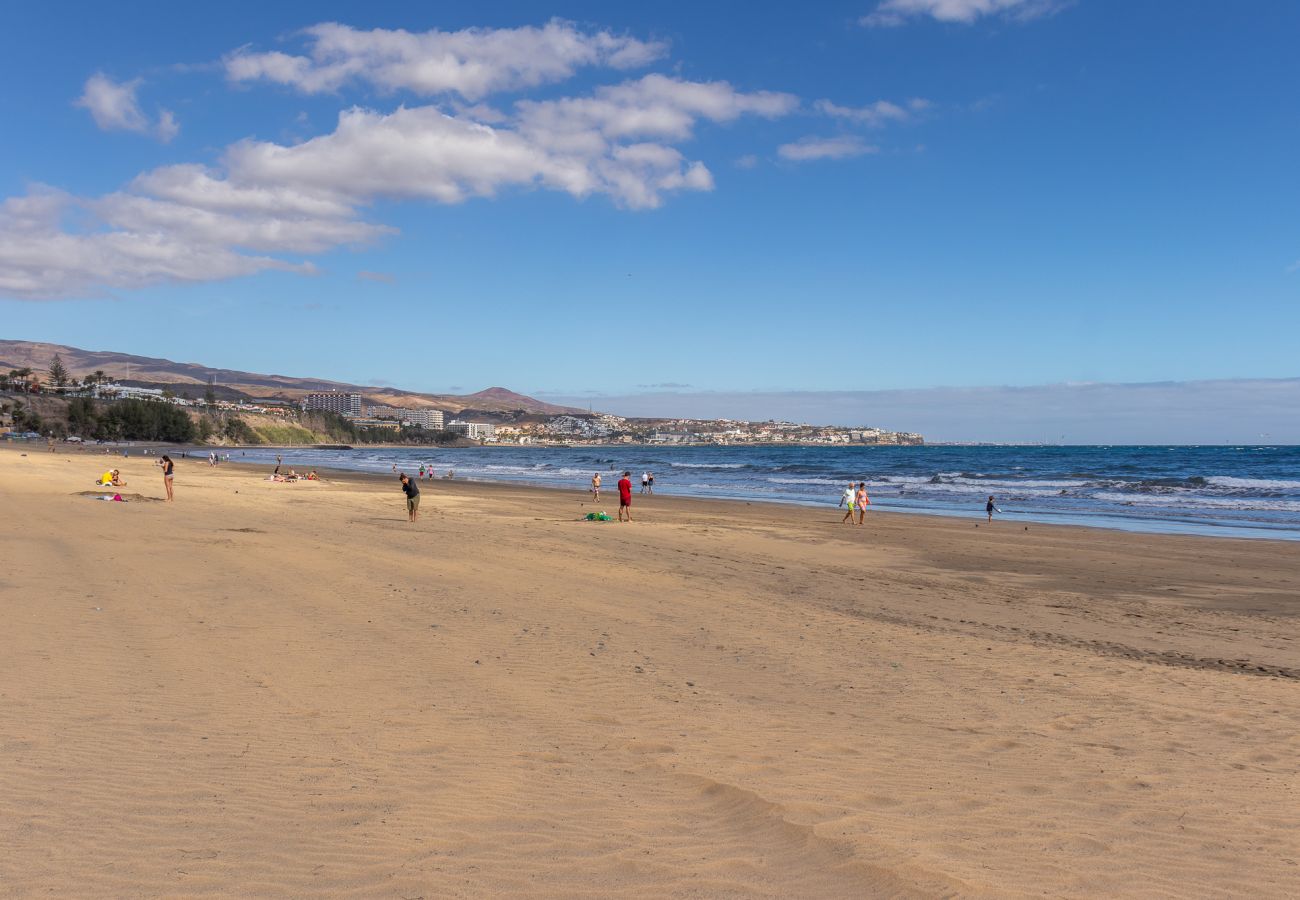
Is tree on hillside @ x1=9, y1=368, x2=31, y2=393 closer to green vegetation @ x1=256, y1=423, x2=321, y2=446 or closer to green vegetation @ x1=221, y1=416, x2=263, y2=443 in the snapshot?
green vegetation @ x1=221, y1=416, x2=263, y2=443

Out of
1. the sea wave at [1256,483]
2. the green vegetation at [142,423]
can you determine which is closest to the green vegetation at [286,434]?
the green vegetation at [142,423]

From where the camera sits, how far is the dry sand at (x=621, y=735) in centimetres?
396

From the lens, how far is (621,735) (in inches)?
230

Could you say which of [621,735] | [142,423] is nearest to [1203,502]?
[621,735]

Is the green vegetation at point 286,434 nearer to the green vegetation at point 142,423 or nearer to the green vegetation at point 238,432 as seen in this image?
the green vegetation at point 238,432

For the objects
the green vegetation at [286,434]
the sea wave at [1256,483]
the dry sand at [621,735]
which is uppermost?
the green vegetation at [286,434]

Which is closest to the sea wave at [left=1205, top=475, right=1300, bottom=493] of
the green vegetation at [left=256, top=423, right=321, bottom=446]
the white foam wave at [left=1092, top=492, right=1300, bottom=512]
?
A: the white foam wave at [left=1092, top=492, right=1300, bottom=512]

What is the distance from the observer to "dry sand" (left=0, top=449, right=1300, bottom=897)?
3959 mm

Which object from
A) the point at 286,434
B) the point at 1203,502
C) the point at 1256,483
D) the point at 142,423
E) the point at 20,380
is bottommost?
the point at 1203,502

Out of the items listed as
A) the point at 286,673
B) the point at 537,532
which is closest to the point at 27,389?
the point at 537,532

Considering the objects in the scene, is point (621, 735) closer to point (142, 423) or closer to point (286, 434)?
point (142, 423)

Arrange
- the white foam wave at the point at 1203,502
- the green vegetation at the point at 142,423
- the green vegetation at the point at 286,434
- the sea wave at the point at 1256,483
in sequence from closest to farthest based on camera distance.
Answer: the white foam wave at the point at 1203,502, the sea wave at the point at 1256,483, the green vegetation at the point at 142,423, the green vegetation at the point at 286,434

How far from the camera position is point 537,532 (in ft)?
65.4

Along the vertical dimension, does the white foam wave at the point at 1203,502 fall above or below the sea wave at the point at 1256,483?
below
